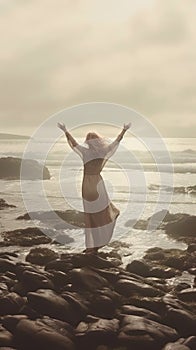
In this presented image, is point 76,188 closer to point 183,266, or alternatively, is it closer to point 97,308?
point 183,266

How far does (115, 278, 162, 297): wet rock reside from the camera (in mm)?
9138

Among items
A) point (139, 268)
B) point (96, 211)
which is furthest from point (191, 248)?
point (96, 211)

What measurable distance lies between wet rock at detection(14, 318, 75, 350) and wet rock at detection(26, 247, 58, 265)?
153 inches

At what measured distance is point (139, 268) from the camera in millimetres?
10758

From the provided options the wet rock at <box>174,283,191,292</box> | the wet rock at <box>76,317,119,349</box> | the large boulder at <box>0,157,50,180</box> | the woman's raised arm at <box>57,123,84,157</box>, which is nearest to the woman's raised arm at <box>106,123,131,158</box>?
the woman's raised arm at <box>57,123,84,157</box>

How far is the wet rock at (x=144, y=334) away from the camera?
23.3 ft

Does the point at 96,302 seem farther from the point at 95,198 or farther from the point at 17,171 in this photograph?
the point at 17,171

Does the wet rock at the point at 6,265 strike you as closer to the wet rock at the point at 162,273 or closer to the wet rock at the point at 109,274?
the wet rock at the point at 109,274

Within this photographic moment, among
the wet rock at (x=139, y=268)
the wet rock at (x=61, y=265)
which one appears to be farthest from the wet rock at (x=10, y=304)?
the wet rock at (x=139, y=268)

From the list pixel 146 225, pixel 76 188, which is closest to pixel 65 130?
pixel 146 225

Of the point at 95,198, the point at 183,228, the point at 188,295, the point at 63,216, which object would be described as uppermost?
the point at 95,198

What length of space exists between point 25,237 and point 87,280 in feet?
18.1

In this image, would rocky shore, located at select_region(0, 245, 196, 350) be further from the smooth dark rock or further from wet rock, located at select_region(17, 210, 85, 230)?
wet rock, located at select_region(17, 210, 85, 230)

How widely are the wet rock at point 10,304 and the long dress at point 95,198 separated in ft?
8.42
